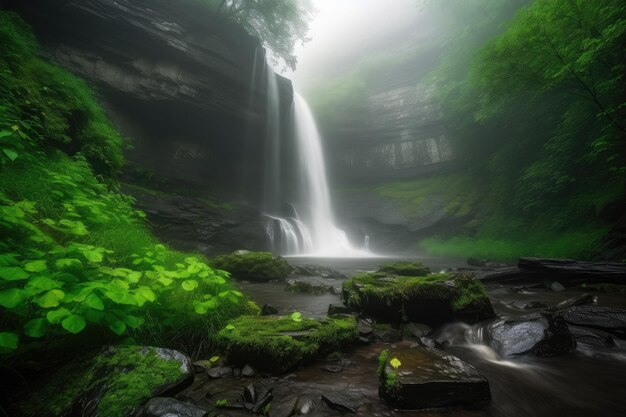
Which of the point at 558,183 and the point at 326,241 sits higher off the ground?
the point at 558,183

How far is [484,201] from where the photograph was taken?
63.9 feet

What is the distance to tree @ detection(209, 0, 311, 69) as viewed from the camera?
53.4 feet

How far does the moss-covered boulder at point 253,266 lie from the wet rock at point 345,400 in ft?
19.2

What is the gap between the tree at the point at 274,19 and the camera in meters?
16.3

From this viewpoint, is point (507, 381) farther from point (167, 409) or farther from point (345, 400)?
point (167, 409)

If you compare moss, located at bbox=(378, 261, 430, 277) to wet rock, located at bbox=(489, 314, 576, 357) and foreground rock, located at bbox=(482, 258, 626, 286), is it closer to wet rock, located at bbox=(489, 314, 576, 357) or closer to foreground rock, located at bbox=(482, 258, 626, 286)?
foreground rock, located at bbox=(482, 258, 626, 286)

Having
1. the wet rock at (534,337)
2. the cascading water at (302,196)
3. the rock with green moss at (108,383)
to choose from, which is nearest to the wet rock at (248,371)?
the rock with green moss at (108,383)

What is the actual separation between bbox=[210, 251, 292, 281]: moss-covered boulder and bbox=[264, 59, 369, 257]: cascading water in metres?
8.23

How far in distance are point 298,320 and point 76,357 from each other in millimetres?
1961

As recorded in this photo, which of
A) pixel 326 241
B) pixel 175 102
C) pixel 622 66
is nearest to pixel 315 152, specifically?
pixel 326 241

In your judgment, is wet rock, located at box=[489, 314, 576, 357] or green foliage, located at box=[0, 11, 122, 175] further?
green foliage, located at box=[0, 11, 122, 175]

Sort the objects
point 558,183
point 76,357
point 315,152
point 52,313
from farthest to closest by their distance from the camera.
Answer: point 315,152, point 558,183, point 76,357, point 52,313

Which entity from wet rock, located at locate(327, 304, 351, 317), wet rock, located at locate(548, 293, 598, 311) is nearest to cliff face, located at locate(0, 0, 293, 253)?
wet rock, located at locate(327, 304, 351, 317)

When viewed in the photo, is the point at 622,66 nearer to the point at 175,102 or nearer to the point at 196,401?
the point at 196,401
